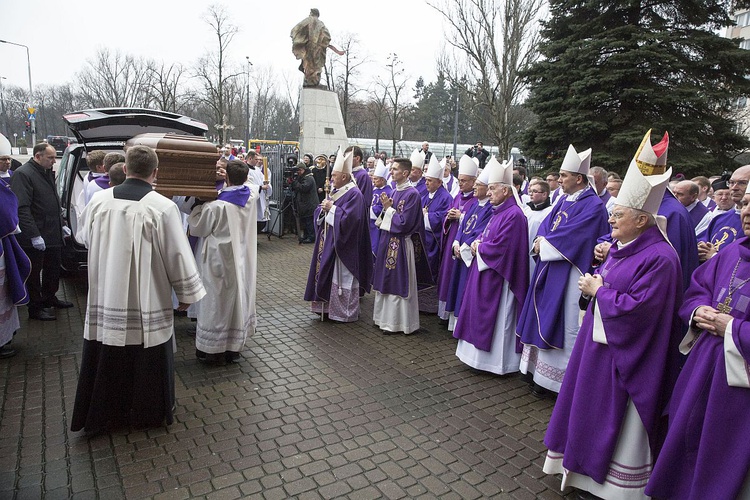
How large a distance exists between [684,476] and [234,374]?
395 centimetres

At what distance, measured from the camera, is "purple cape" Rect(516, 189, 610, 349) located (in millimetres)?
4699

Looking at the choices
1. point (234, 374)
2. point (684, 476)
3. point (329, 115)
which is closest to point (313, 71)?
point (329, 115)

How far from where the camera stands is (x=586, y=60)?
591 inches

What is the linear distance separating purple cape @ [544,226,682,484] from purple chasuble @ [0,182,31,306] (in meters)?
5.48

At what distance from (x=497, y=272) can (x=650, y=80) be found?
1279cm

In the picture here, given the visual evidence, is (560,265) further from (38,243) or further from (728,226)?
(38,243)

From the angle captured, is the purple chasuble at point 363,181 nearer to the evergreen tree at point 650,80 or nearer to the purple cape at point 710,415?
the purple cape at point 710,415

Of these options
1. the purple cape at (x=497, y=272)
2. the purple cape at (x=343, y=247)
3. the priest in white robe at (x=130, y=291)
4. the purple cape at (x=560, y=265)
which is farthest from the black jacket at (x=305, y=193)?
the priest in white robe at (x=130, y=291)

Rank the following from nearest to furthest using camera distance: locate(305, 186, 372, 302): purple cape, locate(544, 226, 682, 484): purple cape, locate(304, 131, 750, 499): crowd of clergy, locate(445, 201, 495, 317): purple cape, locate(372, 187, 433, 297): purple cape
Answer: locate(304, 131, 750, 499): crowd of clergy < locate(544, 226, 682, 484): purple cape < locate(445, 201, 495, 317): purple cape < locate(372, 187, 433, 297): purple cape < locate(305, 186, 372, 302): purple cape

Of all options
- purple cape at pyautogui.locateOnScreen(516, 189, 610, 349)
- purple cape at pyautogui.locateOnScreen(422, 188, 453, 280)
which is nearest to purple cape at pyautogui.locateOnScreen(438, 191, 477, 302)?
purple cape at pyautogui.locateOnScreen(422, 188, 453, 280)

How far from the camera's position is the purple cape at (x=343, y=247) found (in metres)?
6.68

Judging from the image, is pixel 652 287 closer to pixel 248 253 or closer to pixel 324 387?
pixel 324 387

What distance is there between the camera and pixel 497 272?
Result: 17.4 ft

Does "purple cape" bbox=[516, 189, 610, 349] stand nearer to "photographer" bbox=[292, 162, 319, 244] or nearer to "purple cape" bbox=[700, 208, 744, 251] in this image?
"purple cape" bbox=[700, 208, 744, 251]
